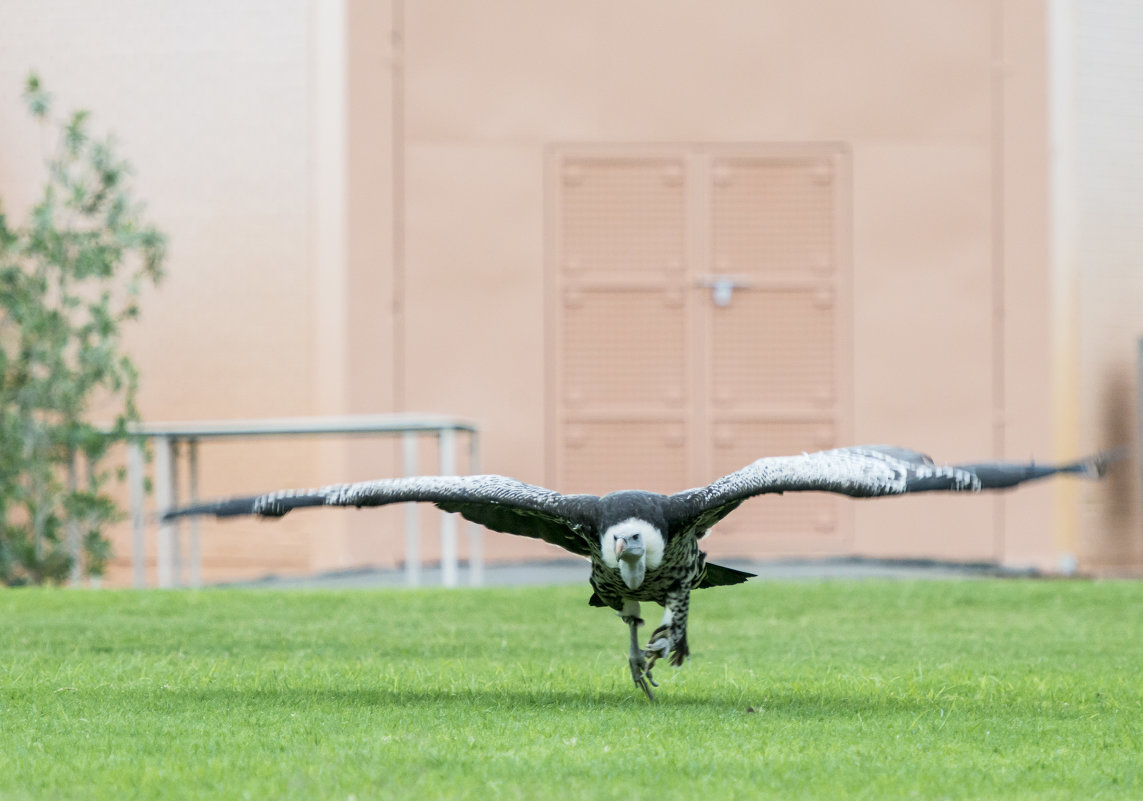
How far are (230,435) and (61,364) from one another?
1083 mm

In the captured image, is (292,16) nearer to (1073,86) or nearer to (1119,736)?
(1073,86)

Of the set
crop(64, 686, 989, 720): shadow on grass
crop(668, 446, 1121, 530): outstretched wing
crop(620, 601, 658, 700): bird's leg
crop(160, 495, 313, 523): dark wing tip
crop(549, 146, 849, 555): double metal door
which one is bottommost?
crop(64, 686, 989, 720): shadow on grass

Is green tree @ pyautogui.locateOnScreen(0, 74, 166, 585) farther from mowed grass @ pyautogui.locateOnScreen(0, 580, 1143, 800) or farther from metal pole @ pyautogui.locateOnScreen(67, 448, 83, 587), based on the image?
mowed grass @ pyautogui.locateOnScreen(0, 580, 1143, 800)

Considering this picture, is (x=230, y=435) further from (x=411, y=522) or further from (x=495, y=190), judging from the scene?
(x=495, y=190)

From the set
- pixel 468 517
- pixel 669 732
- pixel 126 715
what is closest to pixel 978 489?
pixel 669 732

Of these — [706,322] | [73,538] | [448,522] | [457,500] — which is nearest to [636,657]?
[457,500]

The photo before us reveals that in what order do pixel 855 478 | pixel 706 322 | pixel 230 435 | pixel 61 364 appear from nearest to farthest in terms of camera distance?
pixel 855 478
pixel 230 435
pixel 61 364
pixel 706 322

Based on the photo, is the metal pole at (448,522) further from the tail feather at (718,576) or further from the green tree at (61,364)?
the tail feather at (718,576)

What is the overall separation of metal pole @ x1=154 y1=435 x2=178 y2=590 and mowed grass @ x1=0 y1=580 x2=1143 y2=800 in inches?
50.0

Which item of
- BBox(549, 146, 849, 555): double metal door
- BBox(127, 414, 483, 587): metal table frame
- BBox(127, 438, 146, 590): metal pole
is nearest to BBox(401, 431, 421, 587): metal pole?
BBox(127, 414, 483, 587): metal table frame

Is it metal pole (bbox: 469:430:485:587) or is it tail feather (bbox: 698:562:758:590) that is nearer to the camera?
tail feather (bbox: 698:562:758:590)

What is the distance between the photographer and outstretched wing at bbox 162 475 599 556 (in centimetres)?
461

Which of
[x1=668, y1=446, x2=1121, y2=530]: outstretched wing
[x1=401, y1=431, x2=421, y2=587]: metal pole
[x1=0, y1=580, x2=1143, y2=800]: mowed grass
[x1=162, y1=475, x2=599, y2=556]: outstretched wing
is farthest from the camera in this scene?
[x1=401, y1=431, x2=421, y2=587]: metal pole

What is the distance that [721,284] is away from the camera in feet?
34.6
